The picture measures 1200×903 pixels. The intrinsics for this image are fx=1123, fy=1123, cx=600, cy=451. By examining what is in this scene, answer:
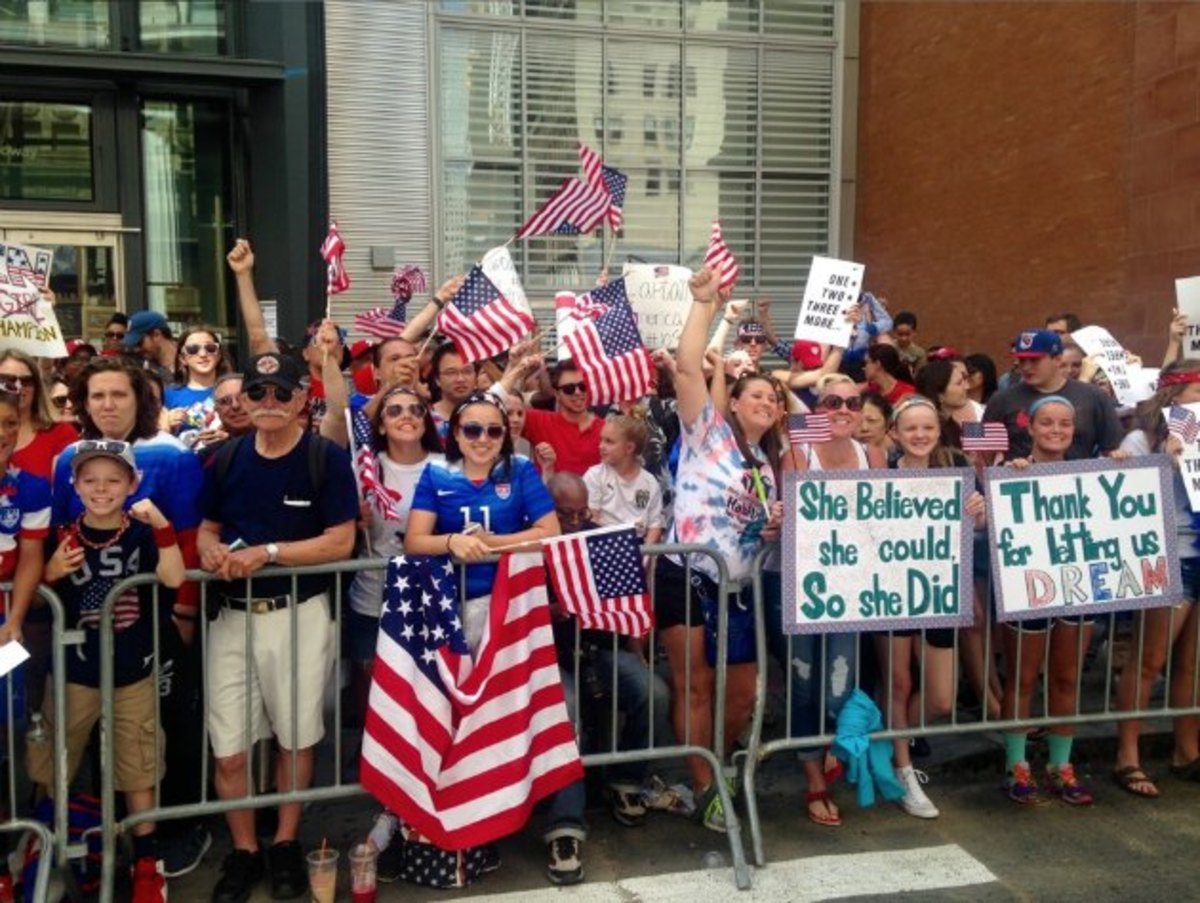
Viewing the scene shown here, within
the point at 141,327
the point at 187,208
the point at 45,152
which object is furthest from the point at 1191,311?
the point at 45,152

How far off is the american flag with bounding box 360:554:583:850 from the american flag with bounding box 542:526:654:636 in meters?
0.10

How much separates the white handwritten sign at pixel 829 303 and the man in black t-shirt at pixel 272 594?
3670 mm

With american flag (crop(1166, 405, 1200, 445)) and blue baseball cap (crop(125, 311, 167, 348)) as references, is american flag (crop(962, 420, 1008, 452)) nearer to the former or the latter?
american flag (crop(1166, 405, 1200, 445))

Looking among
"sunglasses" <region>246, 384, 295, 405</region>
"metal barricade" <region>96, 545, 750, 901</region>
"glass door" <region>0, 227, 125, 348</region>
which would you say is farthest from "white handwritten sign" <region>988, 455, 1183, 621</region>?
"glass door" <region>0, 227, 125, 348</region>

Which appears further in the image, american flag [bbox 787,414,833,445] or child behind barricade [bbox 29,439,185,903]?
american flag [bbox 787,414,833,445]

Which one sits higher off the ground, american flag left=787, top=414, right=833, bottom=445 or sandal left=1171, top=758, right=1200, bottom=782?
american flag left=787, top=414, right=833, bottom=445

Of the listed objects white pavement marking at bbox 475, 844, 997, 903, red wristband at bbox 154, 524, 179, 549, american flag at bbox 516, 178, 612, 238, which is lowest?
white pavement marking at bbox 475, 844, 997, 903

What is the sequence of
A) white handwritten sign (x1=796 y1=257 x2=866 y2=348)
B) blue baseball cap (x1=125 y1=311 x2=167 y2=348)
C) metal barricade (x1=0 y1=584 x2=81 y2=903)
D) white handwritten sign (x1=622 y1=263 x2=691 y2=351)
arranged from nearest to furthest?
metal barricade (x1=0 y1=584 x2=81 y2=903), white handwritten sign (x1=622 y1=263 x2=691 y2=351), white handwritten sign (x1=796 y1=257 x2=866 y2=348), blue baseball cap (x1=125 y1=311 x2=167 y2=348)

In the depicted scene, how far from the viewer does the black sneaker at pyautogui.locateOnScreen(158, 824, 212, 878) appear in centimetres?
445

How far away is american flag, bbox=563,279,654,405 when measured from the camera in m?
5.60

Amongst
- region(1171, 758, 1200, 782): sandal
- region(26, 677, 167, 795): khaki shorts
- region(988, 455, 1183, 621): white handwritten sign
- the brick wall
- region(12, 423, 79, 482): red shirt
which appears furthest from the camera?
the brick wall

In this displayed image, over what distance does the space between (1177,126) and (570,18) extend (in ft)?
20.8

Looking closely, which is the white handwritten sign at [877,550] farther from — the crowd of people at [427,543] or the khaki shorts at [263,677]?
the khaki shorts at [263,677]

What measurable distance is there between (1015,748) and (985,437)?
1.48 meters
